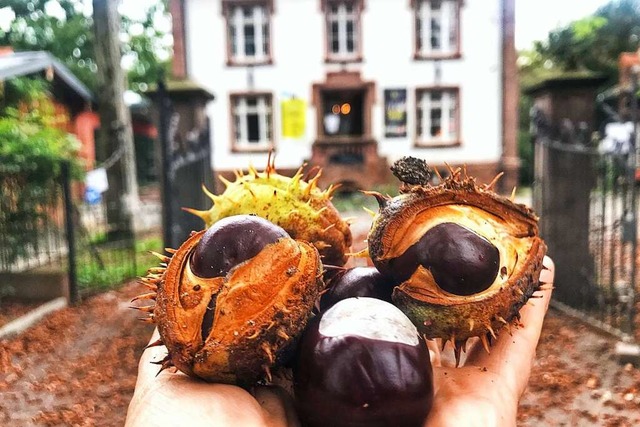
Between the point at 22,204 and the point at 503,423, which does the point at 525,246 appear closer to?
the point at 503,423

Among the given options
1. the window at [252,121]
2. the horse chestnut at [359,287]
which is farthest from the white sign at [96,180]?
the window at [252,121]

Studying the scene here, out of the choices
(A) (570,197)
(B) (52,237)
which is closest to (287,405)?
(A) (570,197)

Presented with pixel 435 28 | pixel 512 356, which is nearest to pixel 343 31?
pixel 435 28

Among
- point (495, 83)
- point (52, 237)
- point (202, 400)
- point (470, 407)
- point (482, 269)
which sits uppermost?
point (495, 83)

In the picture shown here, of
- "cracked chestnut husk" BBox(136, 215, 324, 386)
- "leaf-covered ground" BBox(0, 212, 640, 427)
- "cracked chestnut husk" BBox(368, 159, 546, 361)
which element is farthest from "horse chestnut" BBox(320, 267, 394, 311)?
"leaf-covered ground" BBox(0, 212, 640, 427)

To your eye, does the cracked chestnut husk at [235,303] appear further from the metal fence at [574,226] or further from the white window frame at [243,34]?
the white window frame at [243,34]

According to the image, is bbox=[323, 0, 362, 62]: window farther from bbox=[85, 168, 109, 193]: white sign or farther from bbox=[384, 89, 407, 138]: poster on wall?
bbox=[85, 168, 109, 193]: white sign

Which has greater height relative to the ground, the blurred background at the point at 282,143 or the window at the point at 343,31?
the window at the point at 343,31

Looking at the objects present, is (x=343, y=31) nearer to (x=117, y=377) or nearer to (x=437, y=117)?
(x=437, y=117)
